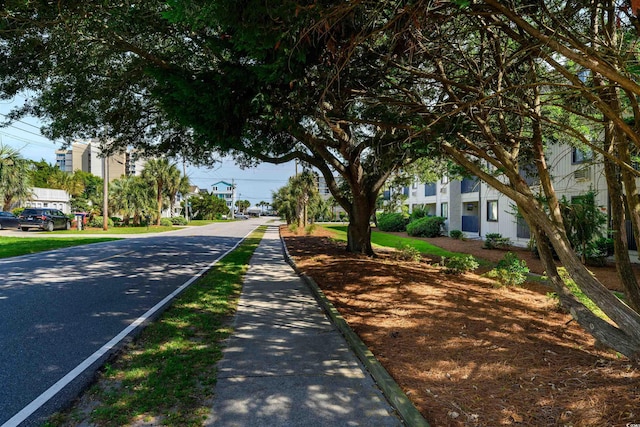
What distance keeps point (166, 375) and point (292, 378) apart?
1326 millimetres

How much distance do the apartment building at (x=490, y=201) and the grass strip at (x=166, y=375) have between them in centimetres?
1267

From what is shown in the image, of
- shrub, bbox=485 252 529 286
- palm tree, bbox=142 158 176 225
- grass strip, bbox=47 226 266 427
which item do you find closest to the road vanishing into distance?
grass strip, bbox=47 226 266 427

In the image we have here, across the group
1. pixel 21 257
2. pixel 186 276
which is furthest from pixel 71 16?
pixel 21 257

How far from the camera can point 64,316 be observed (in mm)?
6305

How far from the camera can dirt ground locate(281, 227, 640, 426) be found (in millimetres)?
3178

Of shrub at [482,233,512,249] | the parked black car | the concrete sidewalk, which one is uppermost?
the parked black car

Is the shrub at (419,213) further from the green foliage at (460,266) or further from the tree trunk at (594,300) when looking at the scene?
the tree trunk at (594,300)

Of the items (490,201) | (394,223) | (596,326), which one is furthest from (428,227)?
(596,326)

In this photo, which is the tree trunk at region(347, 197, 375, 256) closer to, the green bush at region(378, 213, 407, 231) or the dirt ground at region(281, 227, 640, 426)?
the dirt ground at region(281, 227, 640, 426)

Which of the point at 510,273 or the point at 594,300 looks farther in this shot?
the point at 510,273

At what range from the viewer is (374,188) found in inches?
499

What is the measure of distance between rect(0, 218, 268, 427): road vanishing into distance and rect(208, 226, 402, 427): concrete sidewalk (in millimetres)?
1536

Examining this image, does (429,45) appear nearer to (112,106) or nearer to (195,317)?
(195,317)

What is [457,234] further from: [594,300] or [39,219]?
[39,219]
